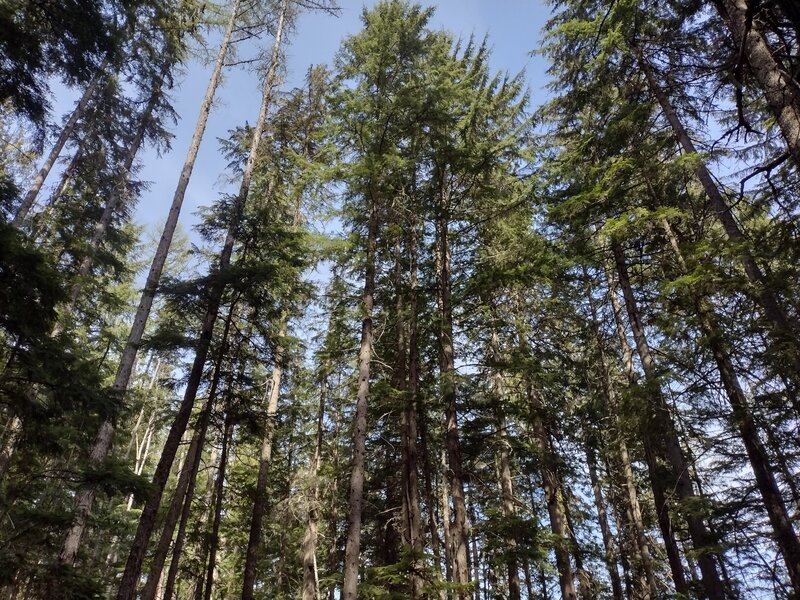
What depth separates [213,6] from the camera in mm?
17953

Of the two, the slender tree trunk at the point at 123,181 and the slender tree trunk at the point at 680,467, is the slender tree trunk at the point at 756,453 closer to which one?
the slender tree trunk at the point at 680,467

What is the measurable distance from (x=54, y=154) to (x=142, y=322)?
8091 mm

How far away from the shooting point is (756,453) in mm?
8672

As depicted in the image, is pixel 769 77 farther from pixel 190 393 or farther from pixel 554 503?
pixel 190 393

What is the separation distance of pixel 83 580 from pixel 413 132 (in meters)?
12.8

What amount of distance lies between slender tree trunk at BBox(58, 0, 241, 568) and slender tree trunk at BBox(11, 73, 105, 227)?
3.06 m

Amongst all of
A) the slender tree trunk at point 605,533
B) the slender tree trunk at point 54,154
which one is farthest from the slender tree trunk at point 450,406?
the slender tree trunk at point 54,154

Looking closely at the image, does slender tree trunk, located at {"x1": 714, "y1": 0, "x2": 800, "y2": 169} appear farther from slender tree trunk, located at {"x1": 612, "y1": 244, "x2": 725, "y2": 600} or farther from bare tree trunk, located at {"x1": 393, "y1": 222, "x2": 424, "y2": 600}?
bare tree trunk, located at {"x1": 393, "y1": 222, "x2": 424, "y2": 600}

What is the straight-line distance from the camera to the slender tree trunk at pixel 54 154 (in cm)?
1370

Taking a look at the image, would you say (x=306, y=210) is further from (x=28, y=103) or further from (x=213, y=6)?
(x=28, y=103)

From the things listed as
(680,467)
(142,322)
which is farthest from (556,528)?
(142,322)

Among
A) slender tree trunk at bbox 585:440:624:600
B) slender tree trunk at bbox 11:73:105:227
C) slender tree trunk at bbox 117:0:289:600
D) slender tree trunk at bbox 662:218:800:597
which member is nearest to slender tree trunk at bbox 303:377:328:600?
slender tree trunk at bbox 117:0:289:600

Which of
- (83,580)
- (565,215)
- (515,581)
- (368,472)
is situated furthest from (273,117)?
(515,581)

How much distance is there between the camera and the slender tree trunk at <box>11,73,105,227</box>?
13703 mm
